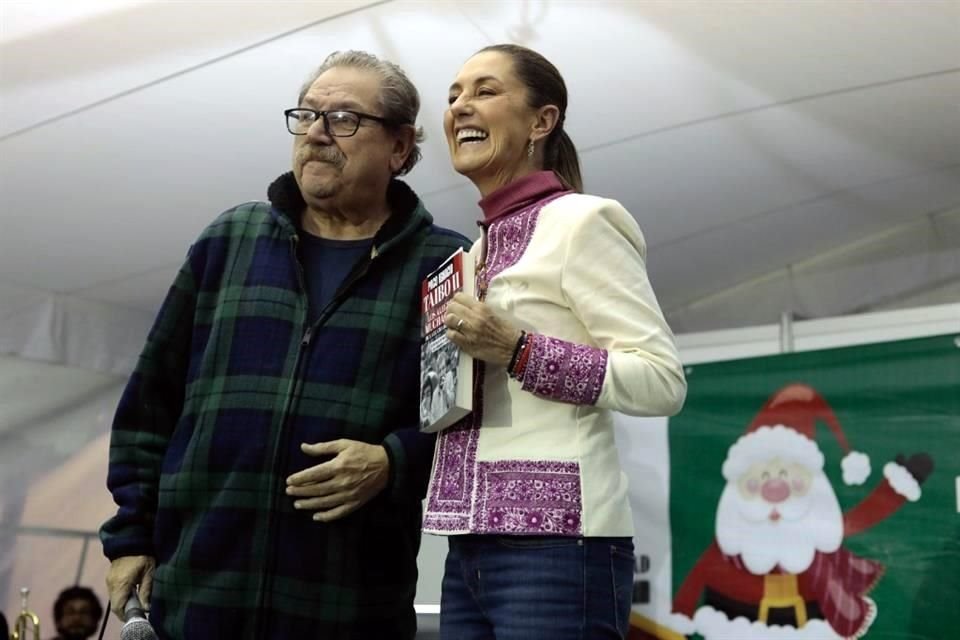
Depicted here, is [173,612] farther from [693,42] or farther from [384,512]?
[693,42]

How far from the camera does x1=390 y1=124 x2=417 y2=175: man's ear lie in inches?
66.3

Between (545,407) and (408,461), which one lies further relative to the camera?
(408,461)

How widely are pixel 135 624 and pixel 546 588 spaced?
581 millimetres

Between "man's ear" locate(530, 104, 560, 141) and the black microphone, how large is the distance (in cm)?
77

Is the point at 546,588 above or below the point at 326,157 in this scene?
below

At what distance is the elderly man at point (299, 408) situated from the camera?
1.48m

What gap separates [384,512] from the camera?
Result: 1.53m

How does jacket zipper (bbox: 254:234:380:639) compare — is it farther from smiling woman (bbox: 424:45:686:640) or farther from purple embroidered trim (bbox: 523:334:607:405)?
purple embroidered trim (bbox: 523:334:607:405)

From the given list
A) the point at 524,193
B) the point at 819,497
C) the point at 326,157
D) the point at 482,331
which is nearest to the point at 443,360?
the point at 482,331

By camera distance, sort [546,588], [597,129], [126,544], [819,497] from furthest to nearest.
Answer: [819,497] → [597,129] → [126,544] → [546,588]

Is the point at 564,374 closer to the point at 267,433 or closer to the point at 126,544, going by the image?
the point at 267,433

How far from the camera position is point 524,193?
1371mm

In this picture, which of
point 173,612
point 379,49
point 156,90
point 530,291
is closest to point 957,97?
point 379,49

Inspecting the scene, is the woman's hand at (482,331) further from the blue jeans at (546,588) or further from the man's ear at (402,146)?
the man's ear at (402,146)
